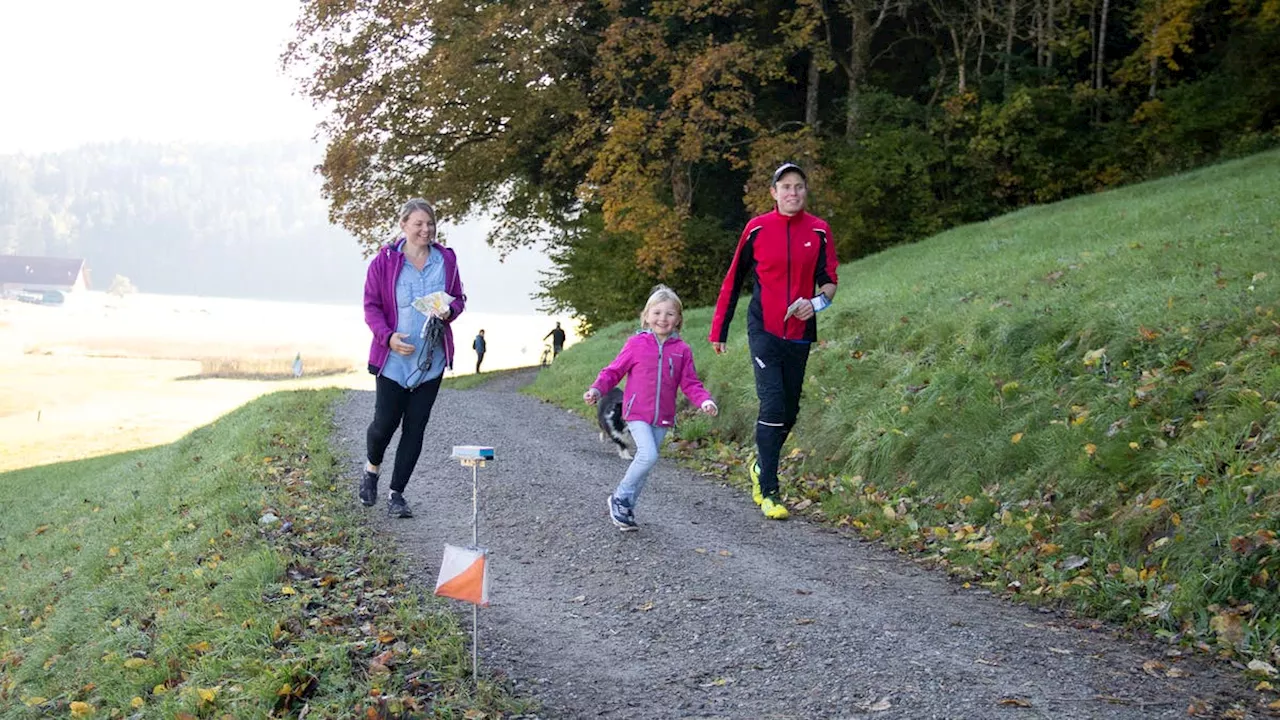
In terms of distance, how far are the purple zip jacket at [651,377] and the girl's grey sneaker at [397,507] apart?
1706mm

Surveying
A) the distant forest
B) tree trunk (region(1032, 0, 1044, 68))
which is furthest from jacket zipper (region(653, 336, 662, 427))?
the distant forest

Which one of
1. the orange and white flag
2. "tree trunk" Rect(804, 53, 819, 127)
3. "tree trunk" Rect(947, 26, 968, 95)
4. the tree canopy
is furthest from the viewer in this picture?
"tree trunk" Rect(804, 53, 819, 127)

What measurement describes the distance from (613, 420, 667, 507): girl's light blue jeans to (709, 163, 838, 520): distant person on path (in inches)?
33.3

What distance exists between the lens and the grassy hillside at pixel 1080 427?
5496mm

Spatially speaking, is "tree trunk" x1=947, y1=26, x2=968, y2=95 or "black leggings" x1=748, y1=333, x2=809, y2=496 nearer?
"black leggings" x1=748, y1=333, x2=809, y2=496

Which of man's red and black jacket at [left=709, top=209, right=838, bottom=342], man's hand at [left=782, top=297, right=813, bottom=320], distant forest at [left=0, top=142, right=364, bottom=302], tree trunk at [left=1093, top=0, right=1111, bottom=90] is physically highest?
distant forest at [left=0, top=142, right=364, bottom=302]

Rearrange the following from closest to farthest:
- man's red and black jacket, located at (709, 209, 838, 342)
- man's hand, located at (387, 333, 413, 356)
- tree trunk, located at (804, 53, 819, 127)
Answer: man's hand, located at (387, 333, 413, 356) < man's red and black jacket, located at (709, 209, 838, 342) < tree trunk, located at (804, 53, 819, 127)

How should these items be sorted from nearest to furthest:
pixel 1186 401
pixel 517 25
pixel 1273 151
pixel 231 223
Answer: pixel 1186 401
pixel 1273 151
pixel 517 25
pixel 231 223

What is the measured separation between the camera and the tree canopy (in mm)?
24906

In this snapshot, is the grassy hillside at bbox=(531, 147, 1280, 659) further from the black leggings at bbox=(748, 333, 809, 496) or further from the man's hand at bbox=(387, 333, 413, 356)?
the man's hand at bbox=(387, 333, 413, 356)

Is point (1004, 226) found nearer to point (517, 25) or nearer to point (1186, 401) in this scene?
point (517, 25)

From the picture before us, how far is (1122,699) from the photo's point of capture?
437 cm

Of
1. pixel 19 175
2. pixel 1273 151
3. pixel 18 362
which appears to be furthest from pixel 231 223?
pixel 1273 151

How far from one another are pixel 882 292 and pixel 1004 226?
7.17m
